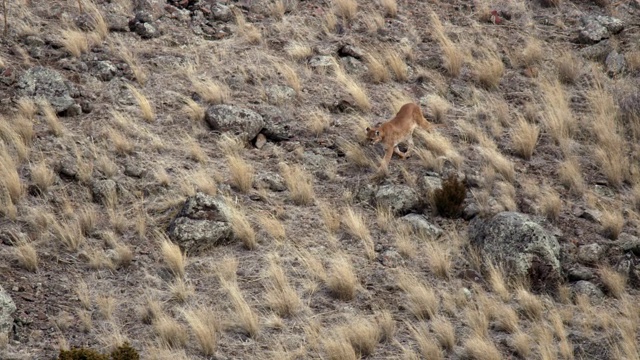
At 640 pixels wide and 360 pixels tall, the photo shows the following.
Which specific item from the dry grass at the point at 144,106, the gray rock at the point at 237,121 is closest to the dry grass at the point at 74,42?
the dry grass at the point at 144,106

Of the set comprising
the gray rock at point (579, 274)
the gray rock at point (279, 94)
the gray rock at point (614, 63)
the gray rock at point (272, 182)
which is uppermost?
the gray rock at point (614, 63)

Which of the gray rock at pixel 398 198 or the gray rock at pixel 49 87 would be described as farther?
the gray rock at pixel 49 87

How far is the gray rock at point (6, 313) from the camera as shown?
7949 millimetres

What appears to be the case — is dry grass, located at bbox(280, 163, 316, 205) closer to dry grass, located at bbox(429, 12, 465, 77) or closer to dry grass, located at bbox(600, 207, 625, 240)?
dry grass, located at bbox(600, 207, 625, 240)

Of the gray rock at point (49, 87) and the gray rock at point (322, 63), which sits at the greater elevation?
the gray rock at point (322, 63)

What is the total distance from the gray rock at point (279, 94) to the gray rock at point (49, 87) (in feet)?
9.67

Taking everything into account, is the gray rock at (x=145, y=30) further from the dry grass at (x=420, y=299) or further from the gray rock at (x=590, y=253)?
the gray rock at (x=590, y=253)

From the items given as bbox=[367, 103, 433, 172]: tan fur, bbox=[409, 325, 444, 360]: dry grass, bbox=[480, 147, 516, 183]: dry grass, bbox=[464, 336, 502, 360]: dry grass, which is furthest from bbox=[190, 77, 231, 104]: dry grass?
bbox=[464, 336, 502, 360]: dry grass

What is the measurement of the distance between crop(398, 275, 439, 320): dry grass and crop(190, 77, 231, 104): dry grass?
4.77 meters

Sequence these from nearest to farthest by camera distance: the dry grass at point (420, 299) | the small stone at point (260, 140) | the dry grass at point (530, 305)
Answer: the dry grass at point (530, 305)
the dry grass at point (420, 299)
the small stone at point (260, 140)

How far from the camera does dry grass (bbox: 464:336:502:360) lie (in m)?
8.03

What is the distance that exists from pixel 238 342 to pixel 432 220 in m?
3.34

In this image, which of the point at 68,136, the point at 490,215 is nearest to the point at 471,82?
the point at 490,215

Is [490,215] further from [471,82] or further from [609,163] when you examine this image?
[471,82]
